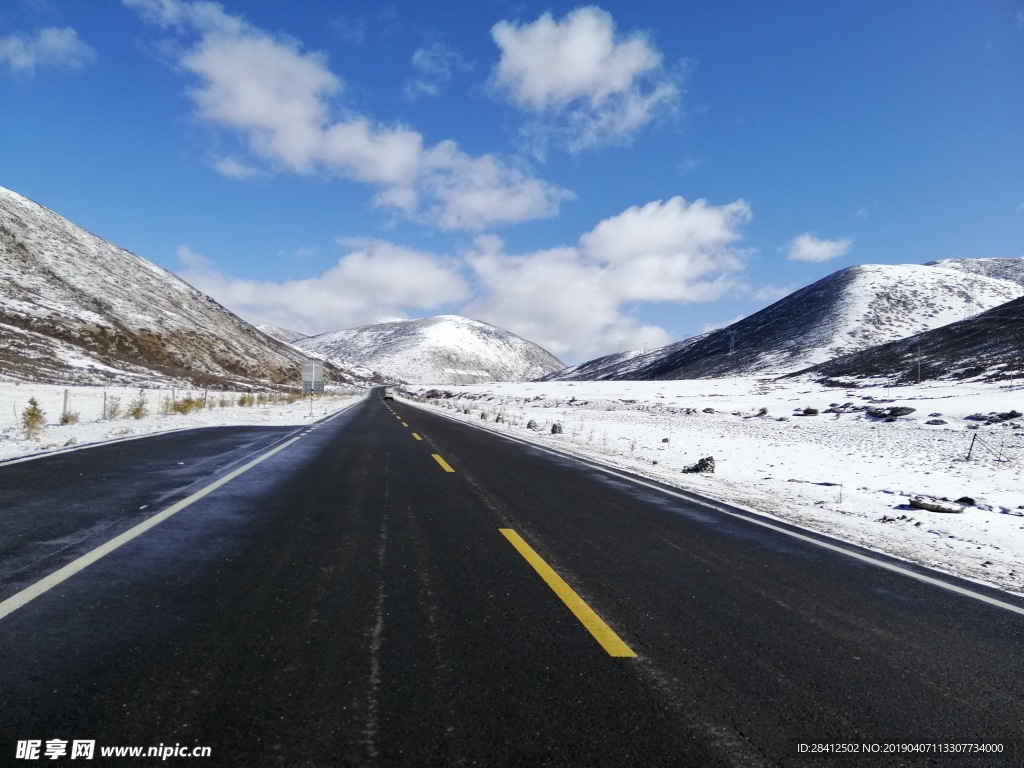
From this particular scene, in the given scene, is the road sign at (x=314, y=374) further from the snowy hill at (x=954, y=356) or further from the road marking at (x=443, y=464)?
the snowy hill at (x=954, y=356)

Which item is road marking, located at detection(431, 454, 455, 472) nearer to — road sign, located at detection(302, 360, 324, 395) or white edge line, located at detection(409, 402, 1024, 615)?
white edge line, located at detection(409, 402, 1024, 615)

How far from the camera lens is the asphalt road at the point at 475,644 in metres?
2.46

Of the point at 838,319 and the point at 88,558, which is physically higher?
the point at 838,319

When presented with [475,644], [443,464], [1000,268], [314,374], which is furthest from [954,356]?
[1000,268]

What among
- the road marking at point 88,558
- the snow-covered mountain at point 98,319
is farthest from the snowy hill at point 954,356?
the snow-covered mountain at point 98,319

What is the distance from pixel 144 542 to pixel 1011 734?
676cm

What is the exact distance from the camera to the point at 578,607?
3.99 meters

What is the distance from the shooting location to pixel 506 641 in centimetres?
339

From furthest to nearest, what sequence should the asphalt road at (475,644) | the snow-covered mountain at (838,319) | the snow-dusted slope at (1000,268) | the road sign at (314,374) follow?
the snow-dusted slope at (1000,268), the snow-covered mountain at (838,319), the road sign at (314,374), the asphalt road at (475,644)

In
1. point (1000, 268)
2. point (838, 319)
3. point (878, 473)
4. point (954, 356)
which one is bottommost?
point (878, 473)

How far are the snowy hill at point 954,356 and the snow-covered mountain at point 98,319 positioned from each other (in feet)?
287

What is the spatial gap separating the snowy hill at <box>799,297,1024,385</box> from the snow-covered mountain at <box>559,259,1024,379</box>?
1705 cm

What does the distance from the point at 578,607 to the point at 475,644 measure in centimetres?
99

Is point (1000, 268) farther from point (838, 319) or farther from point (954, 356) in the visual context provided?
point (954, 356)
